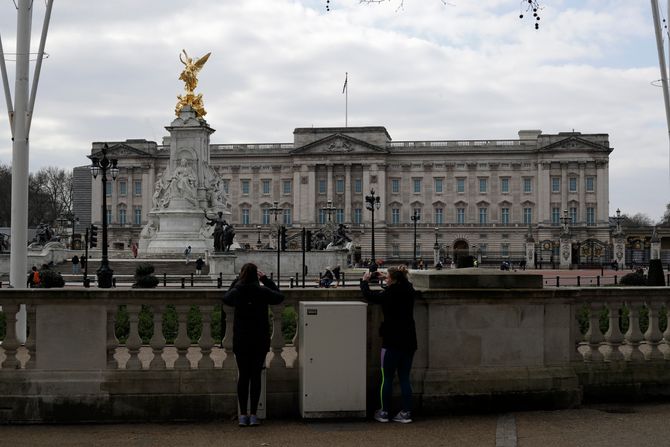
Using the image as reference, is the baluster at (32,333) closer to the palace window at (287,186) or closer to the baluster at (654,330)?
the baluster at (654,330)

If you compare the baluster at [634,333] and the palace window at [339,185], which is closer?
the baluster at [634,333]

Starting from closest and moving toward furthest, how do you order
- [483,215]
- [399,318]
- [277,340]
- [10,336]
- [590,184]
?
[399,318], [10,336], [277,340], [590,184], [483,215]

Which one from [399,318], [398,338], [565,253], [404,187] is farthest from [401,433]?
[404,187]

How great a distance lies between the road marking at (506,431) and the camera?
791cm

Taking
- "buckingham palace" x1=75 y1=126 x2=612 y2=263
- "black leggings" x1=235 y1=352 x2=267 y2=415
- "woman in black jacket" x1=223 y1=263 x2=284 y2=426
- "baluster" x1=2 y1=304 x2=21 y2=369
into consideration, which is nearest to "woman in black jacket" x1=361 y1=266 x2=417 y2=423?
"woman in black jacket" x1=223 y1=263 x2=284 y2=426

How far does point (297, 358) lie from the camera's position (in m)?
9.35

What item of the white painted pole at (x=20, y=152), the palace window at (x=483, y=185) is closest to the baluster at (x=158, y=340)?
the white painted pole at (x=20, y=152)

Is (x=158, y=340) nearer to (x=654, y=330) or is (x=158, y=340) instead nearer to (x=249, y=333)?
(x=249, y=333)

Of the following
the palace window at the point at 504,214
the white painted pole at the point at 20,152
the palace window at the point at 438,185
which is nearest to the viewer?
the white painted pole at the point at 20,152

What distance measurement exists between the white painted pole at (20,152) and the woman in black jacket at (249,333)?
282 inches

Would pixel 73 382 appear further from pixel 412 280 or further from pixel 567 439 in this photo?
pixel 567 439

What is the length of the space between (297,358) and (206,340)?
1075mm

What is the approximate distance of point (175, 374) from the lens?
9047mm

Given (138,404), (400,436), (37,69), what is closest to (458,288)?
(400,436)
